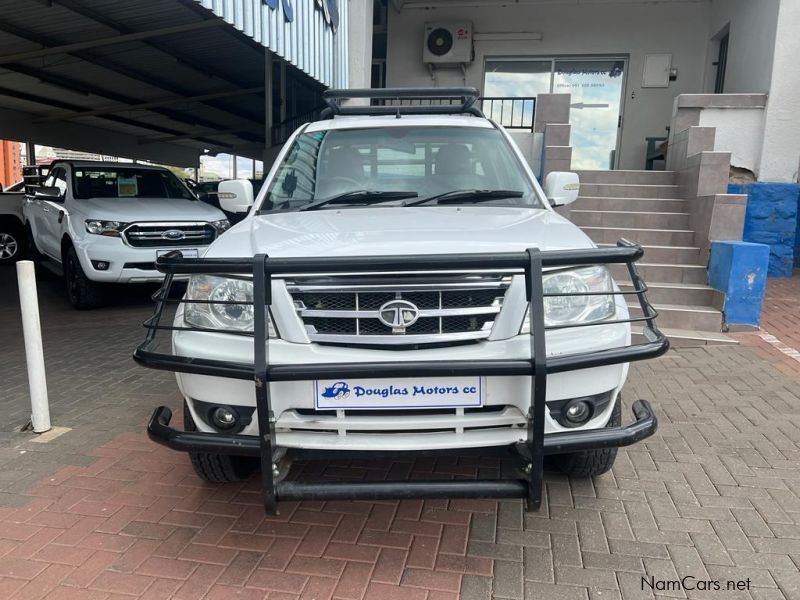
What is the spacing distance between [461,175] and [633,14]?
373 inches

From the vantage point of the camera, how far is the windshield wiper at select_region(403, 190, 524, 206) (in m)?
3.21

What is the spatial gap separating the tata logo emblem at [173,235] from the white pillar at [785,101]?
7.82 metres

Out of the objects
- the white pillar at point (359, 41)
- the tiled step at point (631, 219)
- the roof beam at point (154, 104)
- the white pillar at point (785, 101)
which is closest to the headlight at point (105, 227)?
the white pillar at point (359, 41)

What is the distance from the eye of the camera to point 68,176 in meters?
7.87

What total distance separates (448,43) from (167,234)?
6.79 meters

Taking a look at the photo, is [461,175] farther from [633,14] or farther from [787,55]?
[633,14]

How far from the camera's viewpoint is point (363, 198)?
10.7 feet

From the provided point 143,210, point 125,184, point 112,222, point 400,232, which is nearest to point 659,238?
point 400,232

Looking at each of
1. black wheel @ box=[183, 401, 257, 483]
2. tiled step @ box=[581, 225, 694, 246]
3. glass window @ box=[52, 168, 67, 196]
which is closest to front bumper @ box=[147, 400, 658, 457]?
black wheel @ box=[183, 401, 257, 483]

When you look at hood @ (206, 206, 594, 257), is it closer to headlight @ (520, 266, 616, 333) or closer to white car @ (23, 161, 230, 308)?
headlight @ (520, 266, 616, 333)

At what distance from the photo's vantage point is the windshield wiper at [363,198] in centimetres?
324

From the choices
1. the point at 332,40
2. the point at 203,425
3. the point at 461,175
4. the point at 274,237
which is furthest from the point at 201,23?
the point at 203,425

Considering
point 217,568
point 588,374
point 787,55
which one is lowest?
point 217,568

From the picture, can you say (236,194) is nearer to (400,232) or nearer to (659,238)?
(400,232)
